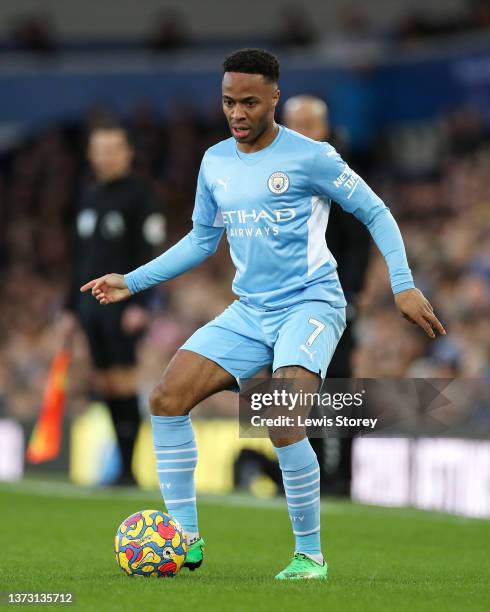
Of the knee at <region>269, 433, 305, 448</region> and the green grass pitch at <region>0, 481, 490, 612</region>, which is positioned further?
the knee at <region>269, 433, 305, 448</region>

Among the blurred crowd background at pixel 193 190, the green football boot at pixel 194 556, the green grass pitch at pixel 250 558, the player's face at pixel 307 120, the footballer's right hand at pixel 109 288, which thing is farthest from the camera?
the blurred crowd background at pixel 193 190

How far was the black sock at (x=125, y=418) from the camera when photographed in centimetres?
1056

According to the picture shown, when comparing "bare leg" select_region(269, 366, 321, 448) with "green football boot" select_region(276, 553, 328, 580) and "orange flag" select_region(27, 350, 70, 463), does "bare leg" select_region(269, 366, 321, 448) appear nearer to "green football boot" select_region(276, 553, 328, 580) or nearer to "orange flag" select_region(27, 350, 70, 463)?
"green football boot" select_region(276, 553, 328, 580)

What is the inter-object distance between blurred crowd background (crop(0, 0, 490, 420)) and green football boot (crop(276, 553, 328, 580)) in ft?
22.4

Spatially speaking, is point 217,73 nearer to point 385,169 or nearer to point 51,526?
point 385,169

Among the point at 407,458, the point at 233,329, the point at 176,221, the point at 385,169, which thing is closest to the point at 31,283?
the point at 176,221

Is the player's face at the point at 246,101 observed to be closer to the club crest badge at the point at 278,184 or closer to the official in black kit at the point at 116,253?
the club crest badge at the point at 278,184

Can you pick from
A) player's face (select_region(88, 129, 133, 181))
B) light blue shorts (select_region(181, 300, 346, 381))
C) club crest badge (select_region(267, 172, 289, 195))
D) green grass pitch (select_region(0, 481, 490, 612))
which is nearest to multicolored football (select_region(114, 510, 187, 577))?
green grass pitch (select_region(0, 481, 490, 612))

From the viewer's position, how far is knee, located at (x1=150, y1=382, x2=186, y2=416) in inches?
238

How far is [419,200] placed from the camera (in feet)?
58.9

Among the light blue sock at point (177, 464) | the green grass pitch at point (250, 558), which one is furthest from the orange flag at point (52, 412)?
the light blue sock at point (177, 464)

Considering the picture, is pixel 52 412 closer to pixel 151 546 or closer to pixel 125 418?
pixel 125 418

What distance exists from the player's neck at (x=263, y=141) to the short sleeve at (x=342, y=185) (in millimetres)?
221

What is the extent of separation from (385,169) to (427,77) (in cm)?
130
